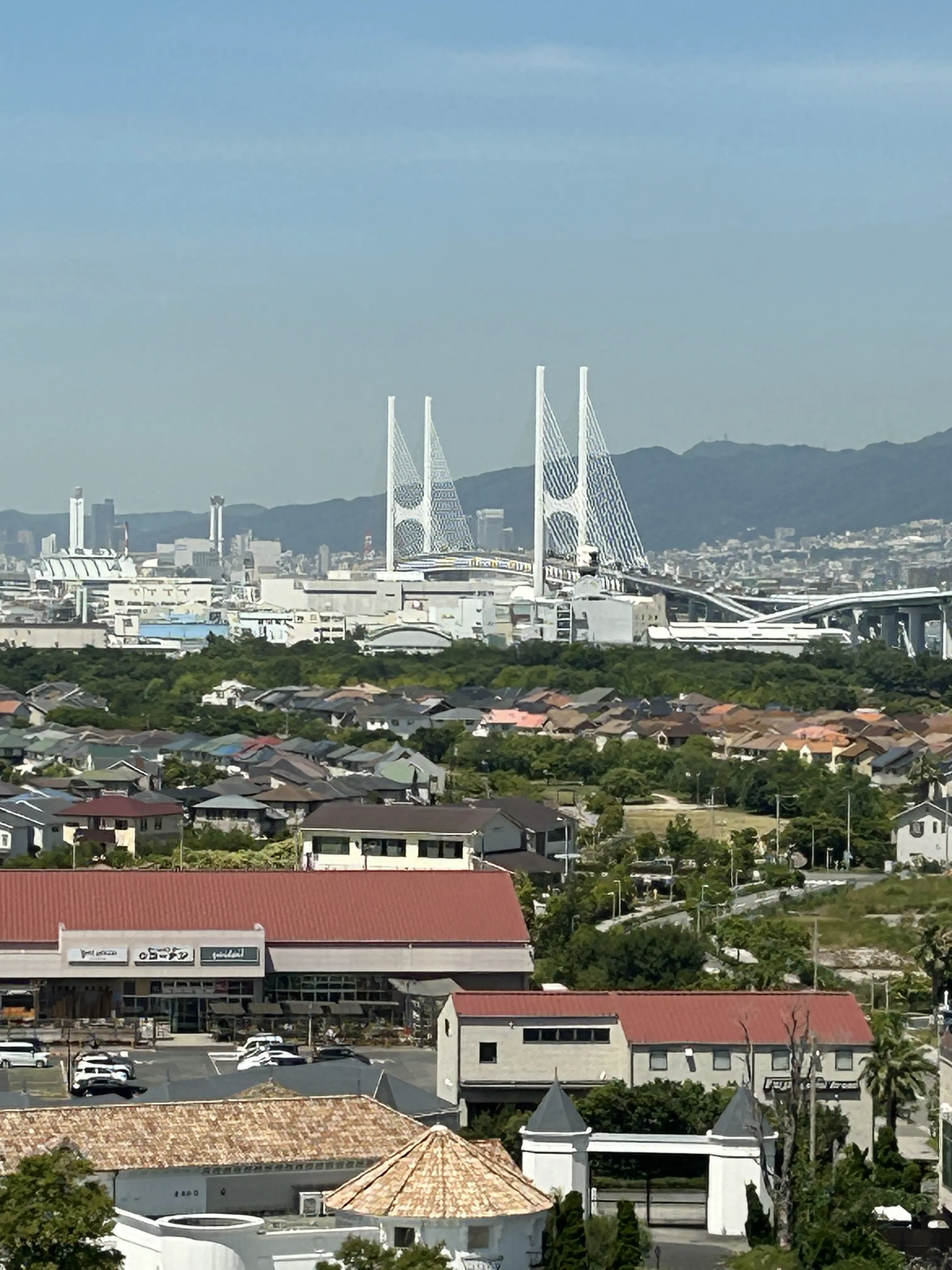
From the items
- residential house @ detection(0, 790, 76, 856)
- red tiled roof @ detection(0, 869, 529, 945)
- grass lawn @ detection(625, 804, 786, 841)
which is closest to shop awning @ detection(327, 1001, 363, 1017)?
red tiled roof @ detection(0, 869, 529, 945)

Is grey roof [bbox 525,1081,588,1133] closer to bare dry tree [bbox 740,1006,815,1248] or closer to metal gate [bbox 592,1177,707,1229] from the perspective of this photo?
metal gate [bbox 592,1177,707,1229]

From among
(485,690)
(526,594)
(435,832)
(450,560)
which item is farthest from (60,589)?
(435,832)

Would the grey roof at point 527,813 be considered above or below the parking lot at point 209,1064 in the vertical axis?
above

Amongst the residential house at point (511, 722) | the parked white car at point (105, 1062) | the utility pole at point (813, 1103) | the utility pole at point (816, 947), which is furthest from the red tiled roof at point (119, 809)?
the residential house at point (511, 722)

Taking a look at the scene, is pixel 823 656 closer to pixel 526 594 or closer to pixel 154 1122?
pixel 526 594

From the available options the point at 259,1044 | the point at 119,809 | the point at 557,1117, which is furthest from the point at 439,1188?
the point at 119,809

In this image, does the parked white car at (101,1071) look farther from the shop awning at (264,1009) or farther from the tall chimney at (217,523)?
the tall chimney at (217,523)
